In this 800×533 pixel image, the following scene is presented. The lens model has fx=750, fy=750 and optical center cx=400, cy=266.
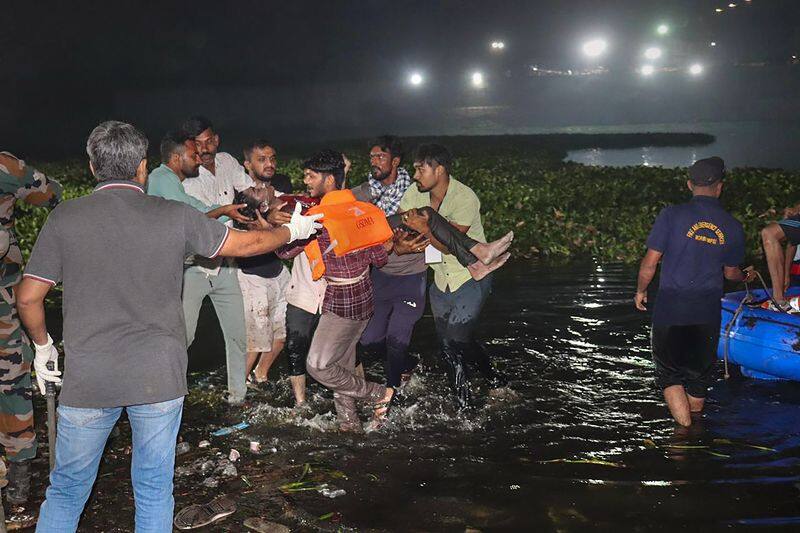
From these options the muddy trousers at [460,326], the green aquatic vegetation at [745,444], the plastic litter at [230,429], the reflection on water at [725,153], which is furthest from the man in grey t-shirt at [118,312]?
the reflection on water at [725,153]

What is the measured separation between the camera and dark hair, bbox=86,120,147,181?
3521mm

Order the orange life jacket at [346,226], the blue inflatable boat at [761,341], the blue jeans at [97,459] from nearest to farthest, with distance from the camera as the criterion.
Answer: the blue jeans at [97,459] < the orange life jacket at [346,226] < the blue inflatable boat at [761,341]

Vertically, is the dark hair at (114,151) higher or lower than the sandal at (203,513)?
higher

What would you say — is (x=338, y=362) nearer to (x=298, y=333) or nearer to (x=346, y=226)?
(x=298, y=333)

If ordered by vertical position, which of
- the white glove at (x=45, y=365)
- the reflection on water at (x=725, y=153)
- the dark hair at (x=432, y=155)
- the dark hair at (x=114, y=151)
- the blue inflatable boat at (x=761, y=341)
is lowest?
the blue inflatable boat at (x=761, y=341)

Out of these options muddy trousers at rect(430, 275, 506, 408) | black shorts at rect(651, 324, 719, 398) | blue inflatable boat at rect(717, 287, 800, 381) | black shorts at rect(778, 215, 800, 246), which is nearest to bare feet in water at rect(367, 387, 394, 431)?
muddy trousers at rect(430, 275, 506, 408)

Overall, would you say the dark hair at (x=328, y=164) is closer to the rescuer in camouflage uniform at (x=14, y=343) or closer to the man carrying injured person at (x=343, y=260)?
the man carrying injured person at (x=343, y=260)

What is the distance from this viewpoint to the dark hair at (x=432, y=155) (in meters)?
6.34

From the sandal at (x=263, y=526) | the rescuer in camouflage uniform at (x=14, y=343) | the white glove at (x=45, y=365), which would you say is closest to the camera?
the white glove at (x=45, y=365)

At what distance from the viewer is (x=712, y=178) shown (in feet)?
19.8

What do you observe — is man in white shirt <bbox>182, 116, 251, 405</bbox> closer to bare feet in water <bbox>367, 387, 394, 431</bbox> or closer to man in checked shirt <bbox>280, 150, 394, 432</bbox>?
man in checked shirt <bbox>280, 150, 394, 432</bbox>

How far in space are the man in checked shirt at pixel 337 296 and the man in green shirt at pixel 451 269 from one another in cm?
66

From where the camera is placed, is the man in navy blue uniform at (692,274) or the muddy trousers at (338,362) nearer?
the muddy trousers at (338,362)

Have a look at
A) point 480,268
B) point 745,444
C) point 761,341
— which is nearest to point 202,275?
point 480,268
